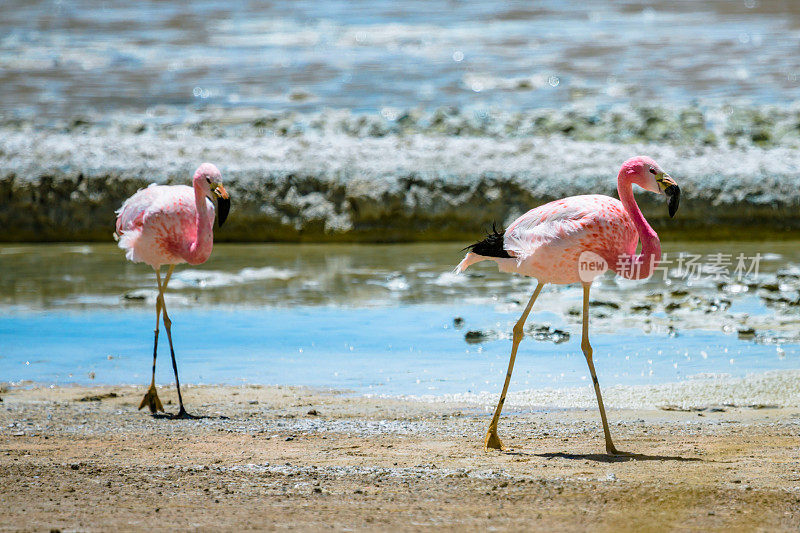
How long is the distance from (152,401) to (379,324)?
2.09 metres

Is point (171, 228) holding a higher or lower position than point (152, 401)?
higher

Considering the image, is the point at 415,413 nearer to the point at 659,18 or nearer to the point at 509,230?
the point at 509,230

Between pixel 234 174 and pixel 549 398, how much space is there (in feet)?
19.7

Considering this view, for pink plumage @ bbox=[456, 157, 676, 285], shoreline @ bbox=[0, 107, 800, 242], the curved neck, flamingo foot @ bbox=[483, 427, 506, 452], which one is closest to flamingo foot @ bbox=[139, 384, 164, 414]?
flamingo foot @ bbox=[483, 427, 506, 452]

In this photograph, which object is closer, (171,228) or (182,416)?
(182,416)

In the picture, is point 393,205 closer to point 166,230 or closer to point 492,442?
point 166,230

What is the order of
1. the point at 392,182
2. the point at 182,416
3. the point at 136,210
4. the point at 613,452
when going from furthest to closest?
1. the point at 392,182
2. the point at 136,210
3. the point at 182,416
4. the point at 613,452

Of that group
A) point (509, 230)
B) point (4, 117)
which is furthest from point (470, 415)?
point (4, 117)

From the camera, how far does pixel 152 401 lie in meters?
5.74

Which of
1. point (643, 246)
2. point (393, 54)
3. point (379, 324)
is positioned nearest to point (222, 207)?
point (379, 324)

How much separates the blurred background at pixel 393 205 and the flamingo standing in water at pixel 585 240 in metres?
0.96

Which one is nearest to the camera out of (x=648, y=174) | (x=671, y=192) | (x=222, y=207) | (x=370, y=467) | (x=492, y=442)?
(x=370, y=467)

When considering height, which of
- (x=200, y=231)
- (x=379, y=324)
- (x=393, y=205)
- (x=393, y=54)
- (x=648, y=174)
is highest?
(x=393, y=54)

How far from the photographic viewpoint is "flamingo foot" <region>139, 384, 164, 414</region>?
5719 mm
